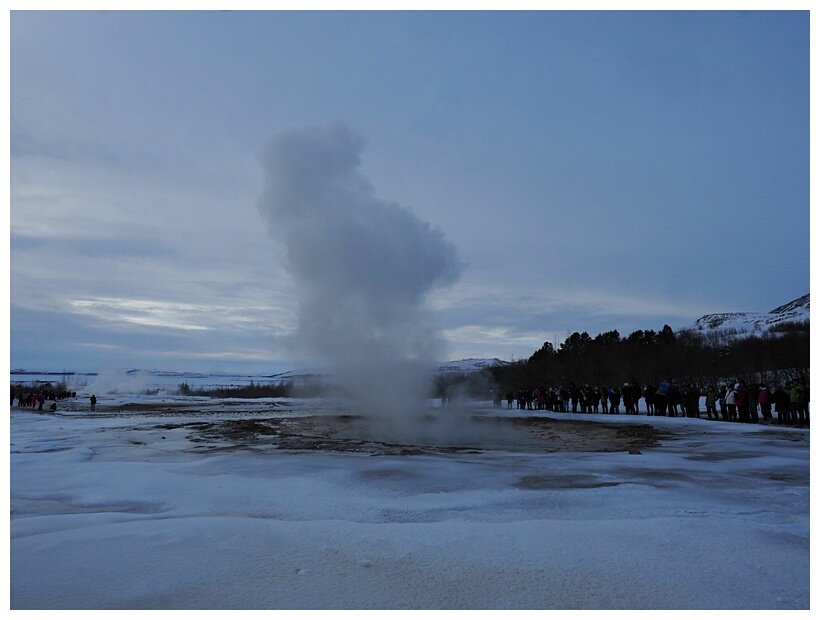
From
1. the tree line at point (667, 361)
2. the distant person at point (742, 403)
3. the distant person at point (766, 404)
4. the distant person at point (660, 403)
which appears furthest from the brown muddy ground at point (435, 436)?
the tree line at point (667, 361)

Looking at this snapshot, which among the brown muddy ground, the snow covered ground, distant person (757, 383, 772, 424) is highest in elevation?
distant person (757, 383, 772, 424)

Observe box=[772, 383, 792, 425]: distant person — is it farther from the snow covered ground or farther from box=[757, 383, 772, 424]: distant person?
the snow covered ground

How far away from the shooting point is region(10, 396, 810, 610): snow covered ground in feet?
12.8

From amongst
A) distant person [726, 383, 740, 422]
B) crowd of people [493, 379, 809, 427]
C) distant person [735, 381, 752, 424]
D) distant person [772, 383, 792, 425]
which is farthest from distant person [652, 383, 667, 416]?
distant person [772, 383, 792, 425]

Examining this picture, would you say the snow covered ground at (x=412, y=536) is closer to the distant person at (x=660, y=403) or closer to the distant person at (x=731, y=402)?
the distant person at (x=731, y=402)

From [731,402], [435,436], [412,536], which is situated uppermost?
[731,402]

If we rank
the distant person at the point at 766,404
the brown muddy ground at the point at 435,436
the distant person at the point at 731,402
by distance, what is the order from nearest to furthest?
the brown muddy ground at the point at 435,436, the distant person at the point at 766,404, the distant person at the point at 731,402

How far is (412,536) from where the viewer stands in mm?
5234

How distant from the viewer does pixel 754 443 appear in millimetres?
13008

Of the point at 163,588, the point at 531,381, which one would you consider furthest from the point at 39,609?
the point at 531,381

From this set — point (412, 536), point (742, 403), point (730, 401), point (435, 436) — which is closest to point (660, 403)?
point (730, 401)

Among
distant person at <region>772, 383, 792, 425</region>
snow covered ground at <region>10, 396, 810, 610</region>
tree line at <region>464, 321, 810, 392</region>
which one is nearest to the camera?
snow covered ground at <region>10, 396, 810, 610</region>

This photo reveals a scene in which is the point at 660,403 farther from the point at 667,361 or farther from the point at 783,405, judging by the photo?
the point at 667,361

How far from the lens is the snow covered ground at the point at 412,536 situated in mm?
3916
